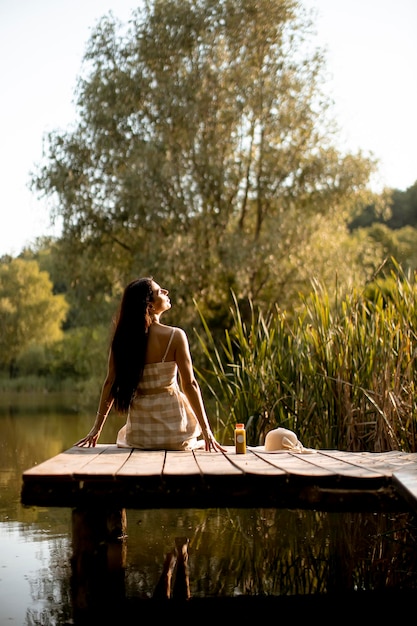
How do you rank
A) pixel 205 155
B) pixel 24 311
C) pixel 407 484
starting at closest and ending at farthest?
pixel 407 484
pixel 205 155
pixel 24 311

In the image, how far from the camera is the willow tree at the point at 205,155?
18750 millimetres

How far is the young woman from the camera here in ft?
16.4

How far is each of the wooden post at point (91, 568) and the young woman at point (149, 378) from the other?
1.10 m

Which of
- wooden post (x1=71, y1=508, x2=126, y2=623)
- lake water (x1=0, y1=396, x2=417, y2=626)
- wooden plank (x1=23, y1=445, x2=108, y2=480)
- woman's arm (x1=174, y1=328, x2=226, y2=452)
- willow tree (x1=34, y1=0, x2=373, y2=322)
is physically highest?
willow tree (x1=34, y1=0, x2=373, y2=322)

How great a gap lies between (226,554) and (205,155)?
14.7 meters

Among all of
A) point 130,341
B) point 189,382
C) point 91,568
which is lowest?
point 91,568

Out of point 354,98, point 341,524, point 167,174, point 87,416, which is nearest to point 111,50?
point 167,174

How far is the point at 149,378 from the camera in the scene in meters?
5.07

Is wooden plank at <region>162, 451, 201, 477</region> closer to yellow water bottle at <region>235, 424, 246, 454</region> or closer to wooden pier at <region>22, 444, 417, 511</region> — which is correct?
wooden pier at <region>22, 444, 417, 511</region>

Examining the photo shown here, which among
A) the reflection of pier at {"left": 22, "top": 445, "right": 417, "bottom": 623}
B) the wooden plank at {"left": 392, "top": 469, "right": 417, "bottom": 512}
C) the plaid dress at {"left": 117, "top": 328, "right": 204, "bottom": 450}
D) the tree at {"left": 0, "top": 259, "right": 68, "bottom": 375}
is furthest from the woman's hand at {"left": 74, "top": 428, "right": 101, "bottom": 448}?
the tree at {"left": 0, "top": 259, "right": 68, "bottom": 375}

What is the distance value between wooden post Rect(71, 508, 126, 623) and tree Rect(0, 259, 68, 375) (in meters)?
32.5

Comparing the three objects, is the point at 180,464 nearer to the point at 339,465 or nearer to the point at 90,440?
the point at 339,465

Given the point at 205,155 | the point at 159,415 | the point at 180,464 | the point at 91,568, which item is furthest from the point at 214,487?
the point at 205,155

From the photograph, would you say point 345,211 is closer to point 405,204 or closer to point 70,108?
point 70,108
